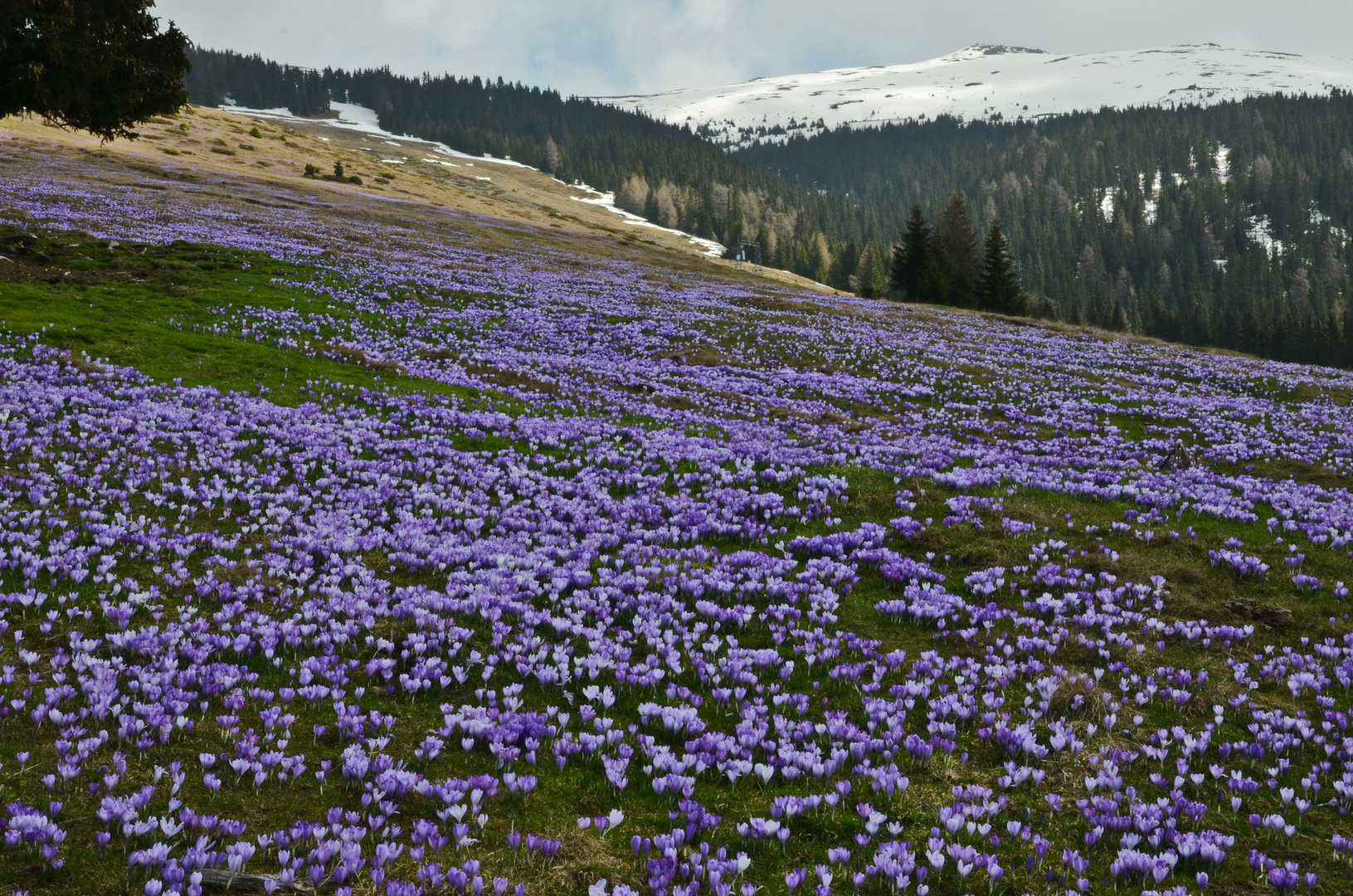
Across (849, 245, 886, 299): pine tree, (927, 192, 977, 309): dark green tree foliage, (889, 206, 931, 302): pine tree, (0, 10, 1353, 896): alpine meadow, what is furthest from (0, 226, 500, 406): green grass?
(849, 245, 886, 299): pine tree

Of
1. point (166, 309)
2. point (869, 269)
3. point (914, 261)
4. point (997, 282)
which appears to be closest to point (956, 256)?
point (914, 261)

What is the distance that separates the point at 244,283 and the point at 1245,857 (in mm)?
36637

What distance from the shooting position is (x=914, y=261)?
81750 mm

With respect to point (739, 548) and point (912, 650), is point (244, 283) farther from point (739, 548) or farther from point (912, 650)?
point (912, 650)

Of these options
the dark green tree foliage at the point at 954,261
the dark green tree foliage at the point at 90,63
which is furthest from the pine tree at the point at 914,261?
the dark green tree foliage at the point at 90,63

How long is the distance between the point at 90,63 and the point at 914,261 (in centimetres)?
7345

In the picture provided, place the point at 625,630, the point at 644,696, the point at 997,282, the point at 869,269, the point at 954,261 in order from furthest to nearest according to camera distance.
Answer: the point at 869,269 → the point at 954,261 → the point at 997,282 → the point at 625,630 → the point at 644,696

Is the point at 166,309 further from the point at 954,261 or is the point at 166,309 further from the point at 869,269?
the point at 869,269

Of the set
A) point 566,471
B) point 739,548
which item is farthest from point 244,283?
point 739,548

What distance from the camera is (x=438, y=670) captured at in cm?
695

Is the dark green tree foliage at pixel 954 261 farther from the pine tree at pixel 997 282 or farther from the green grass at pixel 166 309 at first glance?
the green grass at pixel 166 309

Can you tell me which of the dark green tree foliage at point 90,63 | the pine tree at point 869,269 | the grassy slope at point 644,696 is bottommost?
the grassy slope at point 644,696

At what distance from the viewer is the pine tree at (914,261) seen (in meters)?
80.8

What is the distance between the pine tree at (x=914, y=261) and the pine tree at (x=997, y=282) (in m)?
5.97
